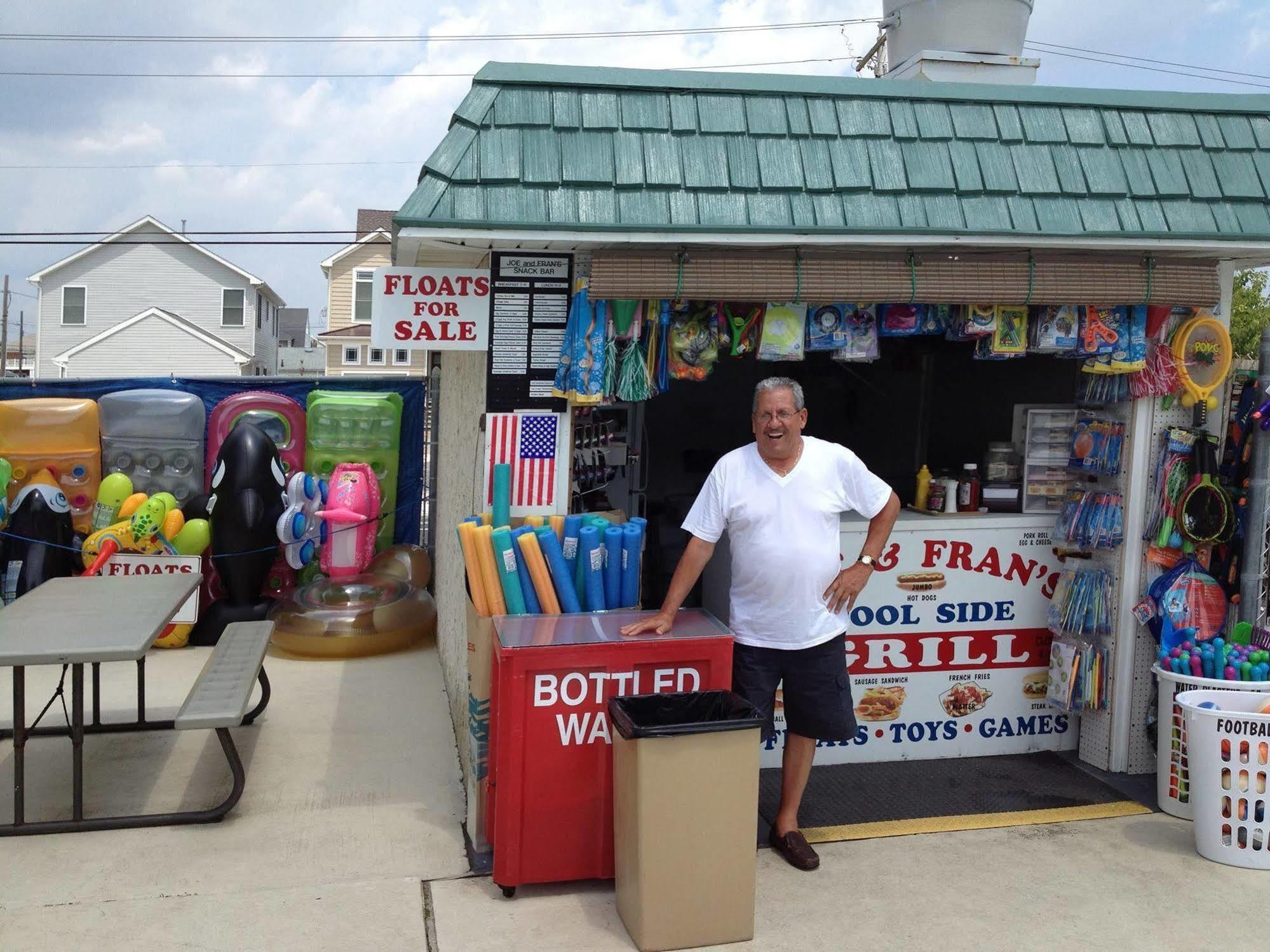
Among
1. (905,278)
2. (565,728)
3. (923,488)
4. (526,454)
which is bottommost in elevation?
(565,728)

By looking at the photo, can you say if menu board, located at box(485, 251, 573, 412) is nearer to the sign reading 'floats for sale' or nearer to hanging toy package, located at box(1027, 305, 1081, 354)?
the sign reading 'floats for sale'

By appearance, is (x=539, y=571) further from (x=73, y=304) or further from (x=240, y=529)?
(x=73, y=304)

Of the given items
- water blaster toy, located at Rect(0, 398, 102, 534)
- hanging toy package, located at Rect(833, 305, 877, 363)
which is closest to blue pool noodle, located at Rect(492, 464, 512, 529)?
hanging toy package, located at Rect(833, 305, 877, 363)

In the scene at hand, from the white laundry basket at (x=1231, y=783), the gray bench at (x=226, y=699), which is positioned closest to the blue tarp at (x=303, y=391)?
the gray bench at (x=226, y=699)

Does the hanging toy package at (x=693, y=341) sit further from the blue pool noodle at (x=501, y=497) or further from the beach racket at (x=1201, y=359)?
the beach racket at (x=1201, y=359)

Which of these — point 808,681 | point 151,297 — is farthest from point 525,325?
point 151,297

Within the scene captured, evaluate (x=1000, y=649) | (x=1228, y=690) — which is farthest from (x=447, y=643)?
(x=1228, y=690)

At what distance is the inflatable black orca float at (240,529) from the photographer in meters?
7.59

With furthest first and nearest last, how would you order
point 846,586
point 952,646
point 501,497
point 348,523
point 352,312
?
point 352,312
point 348,523
point 952,646
point 501,497
point 846,586

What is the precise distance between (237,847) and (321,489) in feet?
13.1

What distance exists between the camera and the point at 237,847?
165 inches

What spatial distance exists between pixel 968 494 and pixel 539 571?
2273mm

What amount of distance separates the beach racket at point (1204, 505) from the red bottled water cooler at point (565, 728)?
7.42 feet

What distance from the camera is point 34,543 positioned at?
7.29 m
